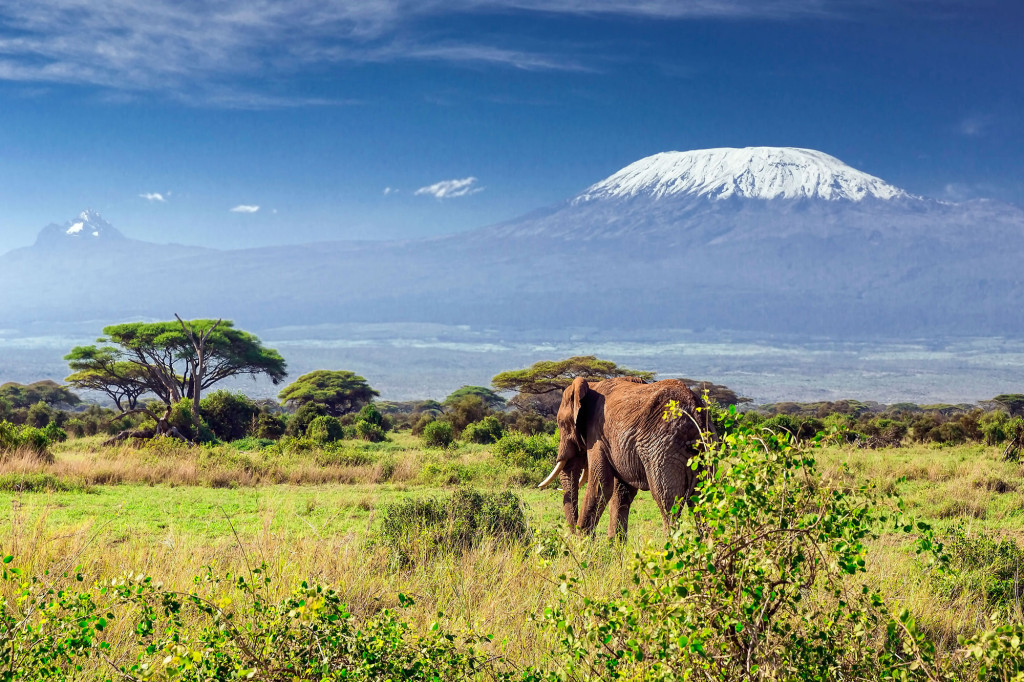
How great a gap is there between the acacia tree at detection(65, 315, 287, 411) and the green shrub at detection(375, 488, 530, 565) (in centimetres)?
2475

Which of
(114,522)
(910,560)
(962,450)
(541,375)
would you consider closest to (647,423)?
(910,560)

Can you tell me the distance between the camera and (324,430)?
22.7 metres

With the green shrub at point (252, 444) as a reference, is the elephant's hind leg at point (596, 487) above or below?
above

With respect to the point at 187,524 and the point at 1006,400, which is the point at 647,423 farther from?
the point at 1006,400

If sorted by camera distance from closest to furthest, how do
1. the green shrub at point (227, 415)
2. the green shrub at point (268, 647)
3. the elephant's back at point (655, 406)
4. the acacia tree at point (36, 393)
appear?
the green shrub at point (268, 647), the elephant's back at point (655, 406), the green shrub at point (227, 415), the acacia tree at point (36, 393)

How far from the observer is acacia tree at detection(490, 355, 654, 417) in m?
36.7

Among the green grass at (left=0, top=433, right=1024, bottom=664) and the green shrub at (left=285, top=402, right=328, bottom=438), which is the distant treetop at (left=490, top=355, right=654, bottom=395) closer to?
the green shrub at (left=285, top=402, right=328, bottom=438)

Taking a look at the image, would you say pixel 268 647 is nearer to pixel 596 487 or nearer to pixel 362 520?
pixel 596 487

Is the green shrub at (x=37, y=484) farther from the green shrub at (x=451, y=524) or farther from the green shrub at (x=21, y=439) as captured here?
the green shrub at (x=451, y=524)

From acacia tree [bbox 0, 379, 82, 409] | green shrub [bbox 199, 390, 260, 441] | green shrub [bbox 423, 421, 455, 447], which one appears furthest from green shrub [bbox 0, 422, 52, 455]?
acacia tree [bbox 0, 379, 82, 409]

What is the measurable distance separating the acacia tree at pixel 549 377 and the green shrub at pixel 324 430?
13786 millimetres

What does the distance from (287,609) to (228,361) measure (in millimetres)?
37854

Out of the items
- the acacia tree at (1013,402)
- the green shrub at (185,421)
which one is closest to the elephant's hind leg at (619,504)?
the green shrub at (185,421)

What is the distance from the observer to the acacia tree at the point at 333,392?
146ft
